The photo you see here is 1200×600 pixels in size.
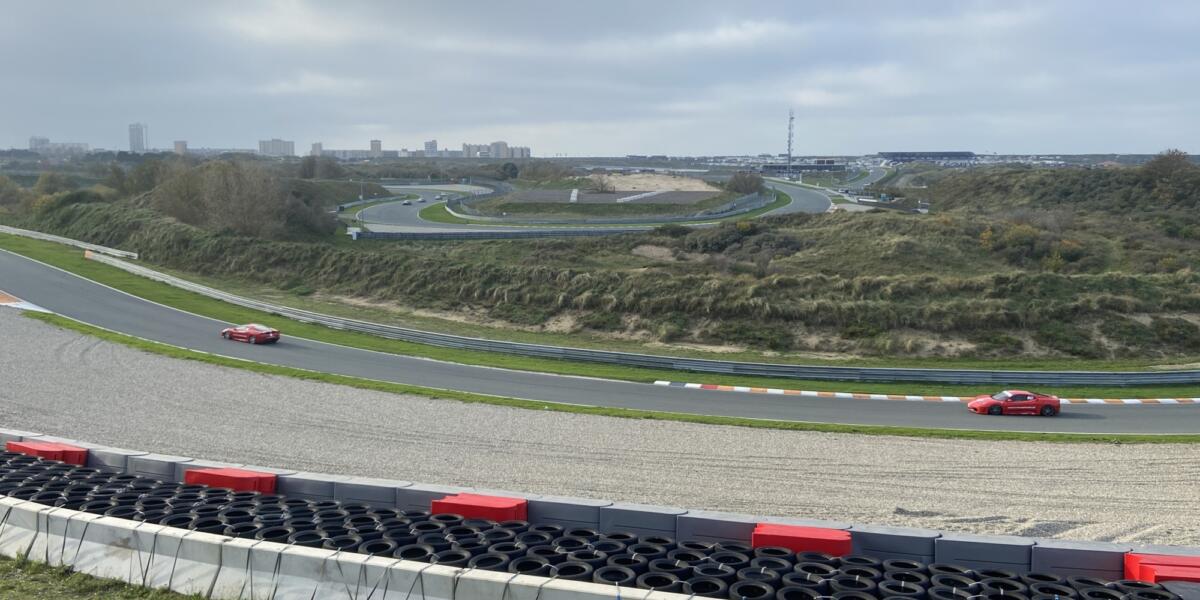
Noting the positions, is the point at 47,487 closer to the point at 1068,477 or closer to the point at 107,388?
the point at 107,388

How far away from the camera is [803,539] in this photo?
10898mm

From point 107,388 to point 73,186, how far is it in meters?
92.0

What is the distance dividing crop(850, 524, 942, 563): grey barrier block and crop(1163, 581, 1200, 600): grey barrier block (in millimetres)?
2443

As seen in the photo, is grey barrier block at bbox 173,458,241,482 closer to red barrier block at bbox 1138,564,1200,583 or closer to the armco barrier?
red barrier block at bbox 1138,564,1200,583

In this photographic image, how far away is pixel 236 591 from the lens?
9.37 m

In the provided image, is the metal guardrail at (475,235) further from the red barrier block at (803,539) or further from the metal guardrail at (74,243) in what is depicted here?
the red barrier block at (803,539)

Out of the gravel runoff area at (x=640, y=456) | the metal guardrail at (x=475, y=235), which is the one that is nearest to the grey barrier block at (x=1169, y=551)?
the gravel runoff area at (x=640, y=456)

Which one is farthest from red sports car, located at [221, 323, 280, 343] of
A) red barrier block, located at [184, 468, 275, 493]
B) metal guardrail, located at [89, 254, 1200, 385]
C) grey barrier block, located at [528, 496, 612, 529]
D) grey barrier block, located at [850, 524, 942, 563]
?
grey barrier block, located at [850, 524, 942, 563]

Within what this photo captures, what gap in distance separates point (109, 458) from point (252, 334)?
2057 centimetres

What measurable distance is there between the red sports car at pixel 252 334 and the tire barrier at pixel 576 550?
22338 mm

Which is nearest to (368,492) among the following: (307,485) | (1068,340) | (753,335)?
(307,485)

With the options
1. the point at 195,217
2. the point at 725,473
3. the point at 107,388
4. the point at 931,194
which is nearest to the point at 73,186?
the point at 195,217

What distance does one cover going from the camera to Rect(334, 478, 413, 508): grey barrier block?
12.7m

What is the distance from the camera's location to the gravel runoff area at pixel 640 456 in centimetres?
1612
